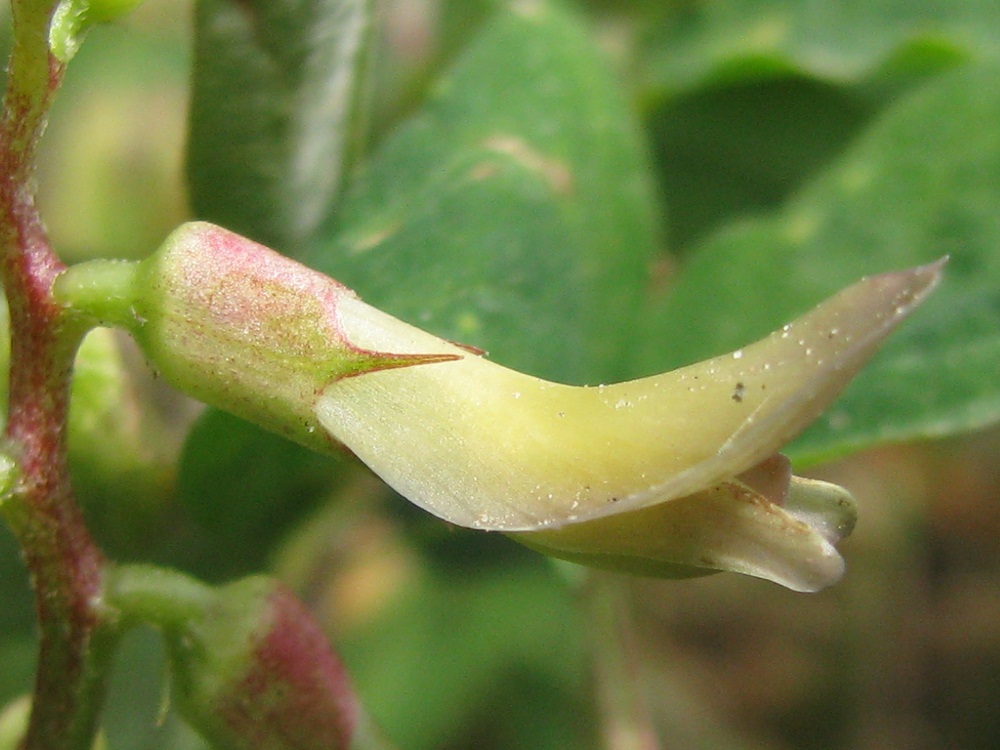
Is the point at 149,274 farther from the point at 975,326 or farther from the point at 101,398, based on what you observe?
the point at 975,326

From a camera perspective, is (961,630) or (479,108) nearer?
(479,108)

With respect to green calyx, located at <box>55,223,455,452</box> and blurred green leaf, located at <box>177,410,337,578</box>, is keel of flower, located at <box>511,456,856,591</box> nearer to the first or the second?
green calyx, located at <box>55,223,455,452</box>

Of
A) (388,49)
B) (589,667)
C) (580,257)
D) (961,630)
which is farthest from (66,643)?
(961,630)

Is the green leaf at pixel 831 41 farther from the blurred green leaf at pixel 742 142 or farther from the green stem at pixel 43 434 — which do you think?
the green stem at pixel 43 434

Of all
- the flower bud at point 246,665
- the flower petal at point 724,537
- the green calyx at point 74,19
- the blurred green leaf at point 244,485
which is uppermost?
the green calyx at point 74,19

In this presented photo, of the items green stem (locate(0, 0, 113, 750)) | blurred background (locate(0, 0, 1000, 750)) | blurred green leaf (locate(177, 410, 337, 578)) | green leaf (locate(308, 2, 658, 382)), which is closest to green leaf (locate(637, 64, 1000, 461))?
green leaf (locate(308, 2, 658, 382))

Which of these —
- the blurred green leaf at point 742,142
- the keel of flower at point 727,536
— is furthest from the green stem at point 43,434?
the blurred green leaf at point 742,142

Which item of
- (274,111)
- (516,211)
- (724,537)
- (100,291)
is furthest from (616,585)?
(100,291)
